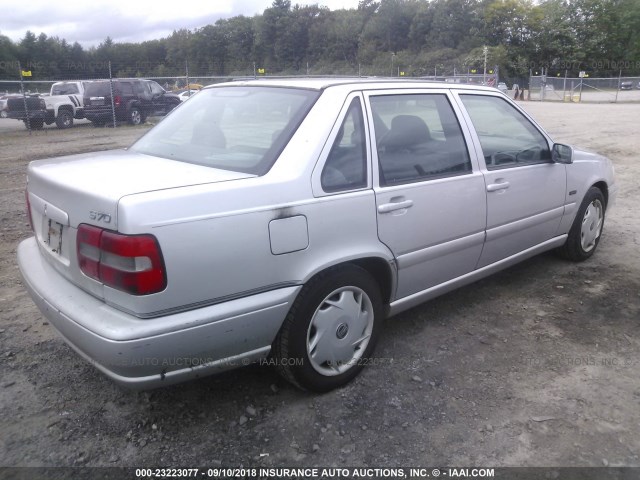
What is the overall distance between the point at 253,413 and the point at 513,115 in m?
2.91

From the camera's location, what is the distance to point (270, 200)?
2.45 metres

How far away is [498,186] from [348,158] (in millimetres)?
1332

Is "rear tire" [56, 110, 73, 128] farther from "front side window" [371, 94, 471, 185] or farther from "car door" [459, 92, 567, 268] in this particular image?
"front side window" [371, 94, 471, 185]

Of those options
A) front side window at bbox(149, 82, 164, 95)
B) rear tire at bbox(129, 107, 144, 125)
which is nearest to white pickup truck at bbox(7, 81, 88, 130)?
rear tire at bbox(129, 107, 144, 125)

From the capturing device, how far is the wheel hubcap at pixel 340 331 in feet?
9.14

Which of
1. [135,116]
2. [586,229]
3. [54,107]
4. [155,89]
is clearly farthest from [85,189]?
[155,89]

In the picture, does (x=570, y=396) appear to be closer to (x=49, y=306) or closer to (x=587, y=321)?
(x=587, y=321)

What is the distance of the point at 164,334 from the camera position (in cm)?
220

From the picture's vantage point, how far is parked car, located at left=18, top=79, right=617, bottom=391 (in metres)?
2.23

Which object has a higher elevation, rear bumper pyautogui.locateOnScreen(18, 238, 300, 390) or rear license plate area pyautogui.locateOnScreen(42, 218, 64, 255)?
rear license plate area pyautogui.locateOnScreen(42, 218, 64, 255)

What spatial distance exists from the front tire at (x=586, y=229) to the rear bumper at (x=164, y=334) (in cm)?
319

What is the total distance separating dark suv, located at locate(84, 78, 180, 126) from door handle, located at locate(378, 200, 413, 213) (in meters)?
17.2

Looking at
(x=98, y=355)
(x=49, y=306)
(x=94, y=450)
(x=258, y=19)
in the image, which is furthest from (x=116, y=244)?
(x=258, y=19)

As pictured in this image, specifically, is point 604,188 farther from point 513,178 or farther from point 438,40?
point 438,40
